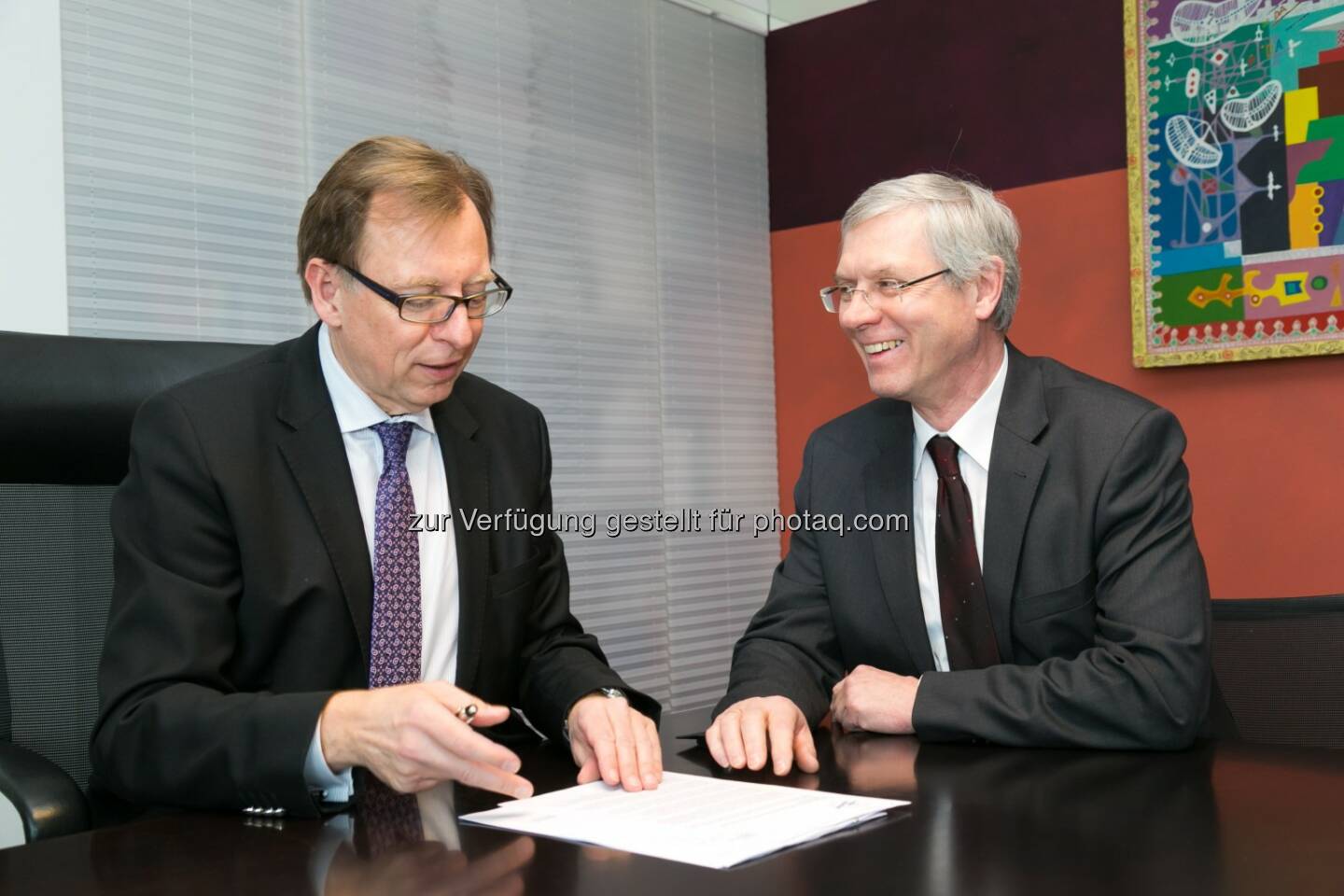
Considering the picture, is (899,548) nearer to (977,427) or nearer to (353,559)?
(977,427)

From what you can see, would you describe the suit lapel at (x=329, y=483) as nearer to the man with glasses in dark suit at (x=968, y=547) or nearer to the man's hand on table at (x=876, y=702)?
the man with glasses in dark suit at (x=968, y=547)

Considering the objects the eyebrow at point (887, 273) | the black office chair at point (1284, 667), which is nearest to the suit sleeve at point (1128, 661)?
the black office chair at point (1284, 667)

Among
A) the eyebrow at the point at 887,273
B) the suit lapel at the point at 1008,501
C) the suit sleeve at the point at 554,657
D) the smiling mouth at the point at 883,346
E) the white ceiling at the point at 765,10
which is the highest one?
the white ceiling at the point at 765,10

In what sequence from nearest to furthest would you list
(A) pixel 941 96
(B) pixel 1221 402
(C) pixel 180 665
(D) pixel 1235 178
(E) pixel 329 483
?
(C) pixel 180 665 < (E) pixel 329 483 < (D) pixel 1235 178 < (B) pixel 1221 402 < (A) pixel 941 96

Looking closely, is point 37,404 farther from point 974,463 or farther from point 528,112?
point 528,112

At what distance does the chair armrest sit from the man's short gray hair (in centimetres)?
144

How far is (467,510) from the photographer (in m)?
1.84

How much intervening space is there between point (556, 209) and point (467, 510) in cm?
207

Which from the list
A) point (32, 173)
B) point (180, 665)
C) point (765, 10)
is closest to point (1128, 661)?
point (180, 665)

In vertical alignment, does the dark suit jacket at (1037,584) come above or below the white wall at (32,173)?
below

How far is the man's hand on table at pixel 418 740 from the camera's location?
3.79 ft

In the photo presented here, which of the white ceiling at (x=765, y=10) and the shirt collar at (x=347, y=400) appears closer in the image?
the shirt collar at (x=347, y=400)

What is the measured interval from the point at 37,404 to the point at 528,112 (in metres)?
2.26

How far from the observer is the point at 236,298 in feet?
9.73
